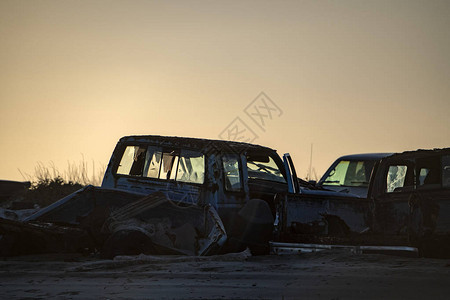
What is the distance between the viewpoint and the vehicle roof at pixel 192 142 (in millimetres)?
11133

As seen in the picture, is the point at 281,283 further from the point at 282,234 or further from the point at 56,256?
the point at 56,256

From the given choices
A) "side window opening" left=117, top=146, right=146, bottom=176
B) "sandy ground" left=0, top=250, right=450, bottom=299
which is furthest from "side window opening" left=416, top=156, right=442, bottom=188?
"side window opening" left=117, top=146, right=146, bottom=176

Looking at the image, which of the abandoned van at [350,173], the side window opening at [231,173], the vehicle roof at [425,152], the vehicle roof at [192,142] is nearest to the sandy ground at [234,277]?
the side window opening at [231,173]

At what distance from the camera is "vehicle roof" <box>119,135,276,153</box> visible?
438 inches

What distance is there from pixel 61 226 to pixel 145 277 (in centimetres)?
329

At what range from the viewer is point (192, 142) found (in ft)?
36.6

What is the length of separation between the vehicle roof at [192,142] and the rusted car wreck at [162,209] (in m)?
0.02

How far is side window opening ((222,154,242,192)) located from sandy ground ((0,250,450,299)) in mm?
1260

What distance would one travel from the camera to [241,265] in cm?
934

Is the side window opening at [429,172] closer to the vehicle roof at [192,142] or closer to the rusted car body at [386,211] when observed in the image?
the rusted car body at [386,211]

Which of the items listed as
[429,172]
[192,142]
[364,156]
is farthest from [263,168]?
[364,156]

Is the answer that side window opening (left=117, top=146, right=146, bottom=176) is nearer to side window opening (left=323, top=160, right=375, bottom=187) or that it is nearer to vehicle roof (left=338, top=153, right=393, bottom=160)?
side window opening (left=323, top=160, right=375, bottom=187)

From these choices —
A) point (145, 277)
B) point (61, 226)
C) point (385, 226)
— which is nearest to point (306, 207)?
point (385, 226)

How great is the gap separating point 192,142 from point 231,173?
0.80m
